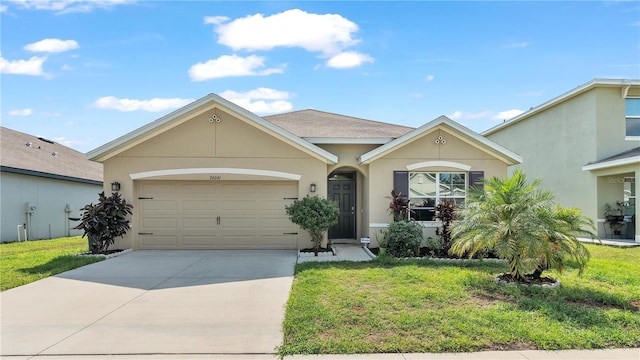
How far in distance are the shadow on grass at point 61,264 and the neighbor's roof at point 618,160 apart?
17.3 meters

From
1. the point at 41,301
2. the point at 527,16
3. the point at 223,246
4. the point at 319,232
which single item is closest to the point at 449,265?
the point at 319,232

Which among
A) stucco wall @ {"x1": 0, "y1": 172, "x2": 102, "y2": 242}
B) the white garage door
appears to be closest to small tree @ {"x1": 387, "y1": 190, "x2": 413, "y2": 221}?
the white garage door

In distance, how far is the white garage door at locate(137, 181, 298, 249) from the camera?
12.3 metres

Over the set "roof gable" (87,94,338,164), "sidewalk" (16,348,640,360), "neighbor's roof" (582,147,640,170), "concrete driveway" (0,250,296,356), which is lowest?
"sidewalk" (16,348,640,360)

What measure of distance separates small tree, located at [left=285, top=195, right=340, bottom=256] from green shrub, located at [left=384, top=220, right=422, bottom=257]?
5.52ft

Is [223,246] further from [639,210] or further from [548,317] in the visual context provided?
[639,210]

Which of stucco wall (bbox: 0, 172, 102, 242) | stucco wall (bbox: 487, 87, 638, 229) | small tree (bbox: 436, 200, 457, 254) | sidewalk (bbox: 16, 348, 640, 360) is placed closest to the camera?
sidewalk (bbox: 16, 348, 640, 360)

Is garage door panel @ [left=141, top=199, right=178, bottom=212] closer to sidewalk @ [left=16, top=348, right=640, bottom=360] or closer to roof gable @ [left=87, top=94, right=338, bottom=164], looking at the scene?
roof gable @ [left=87, top=94, right=338, bottom=164]

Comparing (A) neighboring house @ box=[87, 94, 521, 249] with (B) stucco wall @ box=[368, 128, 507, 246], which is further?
(B) stucco wall @ box=[368, 128, 507, 246]

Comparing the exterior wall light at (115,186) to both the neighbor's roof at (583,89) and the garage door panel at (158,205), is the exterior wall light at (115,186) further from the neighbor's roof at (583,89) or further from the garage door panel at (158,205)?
the neighbor's roof at (583,89)

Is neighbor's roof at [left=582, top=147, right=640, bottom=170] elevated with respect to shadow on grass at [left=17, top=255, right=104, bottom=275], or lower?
elevated

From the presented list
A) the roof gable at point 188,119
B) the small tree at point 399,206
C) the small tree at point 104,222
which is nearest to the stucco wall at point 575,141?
the small tree at point 399,206

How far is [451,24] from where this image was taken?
11906mm

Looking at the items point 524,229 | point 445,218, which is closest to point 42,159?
point 445,218
